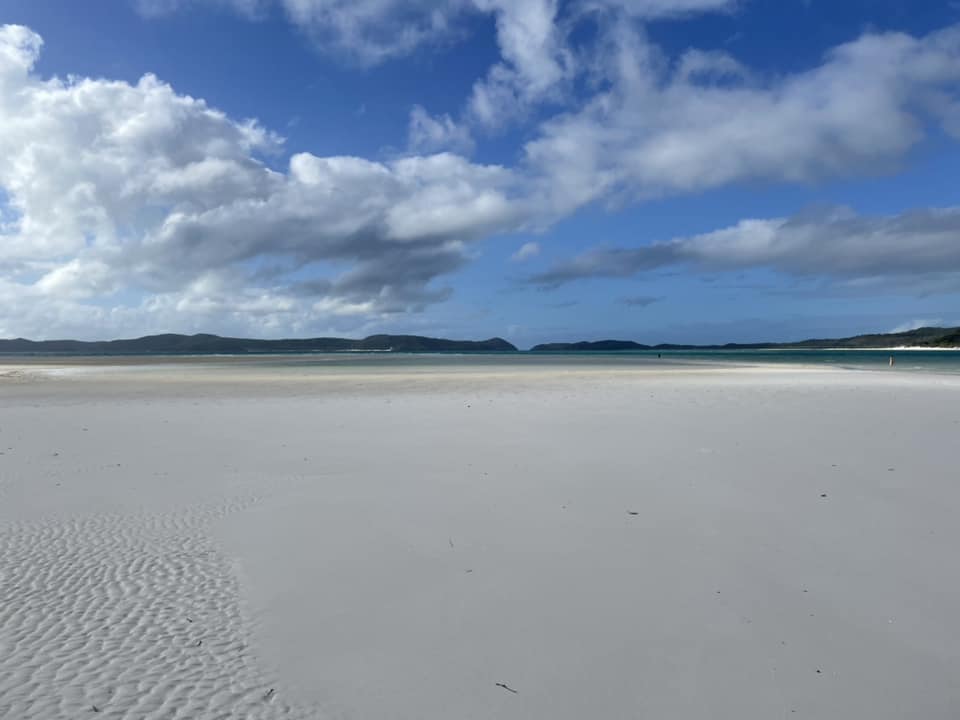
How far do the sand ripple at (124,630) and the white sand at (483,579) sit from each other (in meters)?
0.02

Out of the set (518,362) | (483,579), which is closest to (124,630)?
(483,579)

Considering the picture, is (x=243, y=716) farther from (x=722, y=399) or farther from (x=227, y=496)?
(x=722, y=399)

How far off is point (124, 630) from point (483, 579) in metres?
2.78

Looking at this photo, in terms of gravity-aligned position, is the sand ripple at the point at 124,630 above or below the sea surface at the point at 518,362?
below

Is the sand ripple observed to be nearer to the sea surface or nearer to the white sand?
the white sand

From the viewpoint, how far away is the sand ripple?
3512 millimetres

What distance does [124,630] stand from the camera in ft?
14.2

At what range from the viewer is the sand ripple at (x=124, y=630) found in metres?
3.51

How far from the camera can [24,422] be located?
1510 centimetres

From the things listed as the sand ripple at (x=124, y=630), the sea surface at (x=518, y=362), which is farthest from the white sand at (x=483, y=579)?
the sea surface at (x=518, y=362)

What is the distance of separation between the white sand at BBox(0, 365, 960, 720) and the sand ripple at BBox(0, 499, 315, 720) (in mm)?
20

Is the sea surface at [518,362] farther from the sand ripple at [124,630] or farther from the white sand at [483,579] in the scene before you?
the sand ripple at [124,630]

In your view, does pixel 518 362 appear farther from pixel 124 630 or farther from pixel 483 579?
pixel 124 630

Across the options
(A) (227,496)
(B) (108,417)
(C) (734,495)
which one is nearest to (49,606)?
(A) (227,496)
